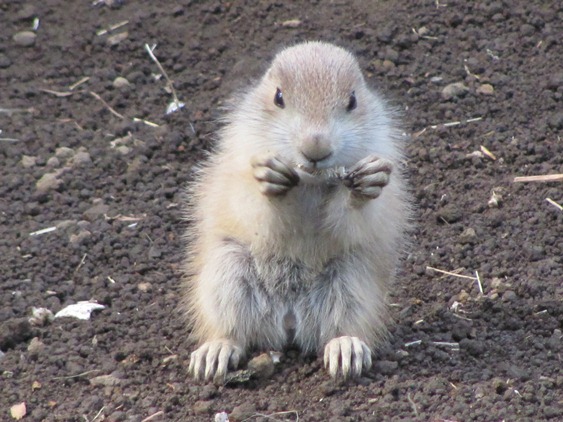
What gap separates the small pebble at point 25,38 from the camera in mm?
10219

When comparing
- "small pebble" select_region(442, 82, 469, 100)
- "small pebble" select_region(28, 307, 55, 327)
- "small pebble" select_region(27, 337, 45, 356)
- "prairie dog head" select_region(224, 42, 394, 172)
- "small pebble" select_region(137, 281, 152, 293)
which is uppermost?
Answer: "prairie dog head" select_region(224, 42, 394, 172)

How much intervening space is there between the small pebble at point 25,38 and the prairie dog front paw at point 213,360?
179 inches

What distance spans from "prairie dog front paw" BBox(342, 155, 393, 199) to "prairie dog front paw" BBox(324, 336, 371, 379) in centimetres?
88

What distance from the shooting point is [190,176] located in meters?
8.85

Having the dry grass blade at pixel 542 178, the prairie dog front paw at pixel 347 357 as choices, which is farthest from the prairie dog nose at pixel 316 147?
the dry grass blade at pixel 542 178

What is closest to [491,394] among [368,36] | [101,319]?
[101,319]

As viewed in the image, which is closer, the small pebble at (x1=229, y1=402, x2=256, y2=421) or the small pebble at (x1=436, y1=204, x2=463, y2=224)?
the small pebble at (x1=229, y1=402, x2=256, y2=421)

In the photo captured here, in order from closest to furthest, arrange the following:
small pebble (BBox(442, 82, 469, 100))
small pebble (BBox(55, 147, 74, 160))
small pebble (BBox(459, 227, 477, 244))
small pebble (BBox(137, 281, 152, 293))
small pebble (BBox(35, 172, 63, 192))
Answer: small pebble (BBox(137, 281, 152, 293))
small pebble (BBox(459, 227, 477, 244))
small pebble (BBox(35, 172, 63, 192))
small pebble (BBox(55, 147, 74, 160))
small pebble (BBox(442, 82, 469, 100))

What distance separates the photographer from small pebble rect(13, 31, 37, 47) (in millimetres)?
10219

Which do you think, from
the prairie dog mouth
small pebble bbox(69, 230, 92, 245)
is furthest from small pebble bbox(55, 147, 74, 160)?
the prairie dog mouth

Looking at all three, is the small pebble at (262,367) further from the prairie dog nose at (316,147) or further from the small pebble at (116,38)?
the small pebble at (116,38)

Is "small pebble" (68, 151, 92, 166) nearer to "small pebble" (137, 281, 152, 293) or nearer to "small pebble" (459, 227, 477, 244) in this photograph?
"small pebble" (137, 281, 152, 293)

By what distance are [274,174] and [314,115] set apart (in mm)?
389

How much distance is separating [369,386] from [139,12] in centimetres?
533
